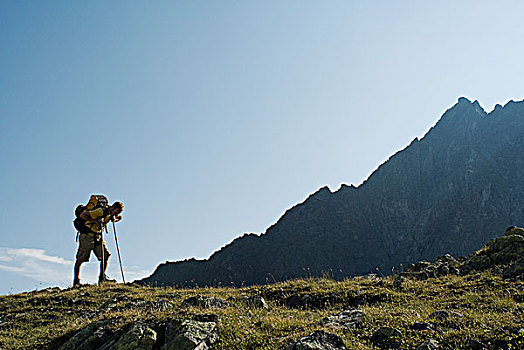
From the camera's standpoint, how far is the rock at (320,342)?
6.42 m

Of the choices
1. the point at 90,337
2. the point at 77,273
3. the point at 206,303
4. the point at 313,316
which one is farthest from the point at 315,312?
the point at 77,273

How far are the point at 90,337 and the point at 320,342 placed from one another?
206 inches

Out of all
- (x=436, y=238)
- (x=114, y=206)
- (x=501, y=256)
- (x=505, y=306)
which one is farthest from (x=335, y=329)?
(x=436, y=238)

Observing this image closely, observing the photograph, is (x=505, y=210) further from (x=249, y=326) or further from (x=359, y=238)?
(x=249, y=326)

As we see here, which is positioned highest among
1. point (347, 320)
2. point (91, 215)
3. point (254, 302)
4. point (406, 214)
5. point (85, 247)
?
point (406, 214)

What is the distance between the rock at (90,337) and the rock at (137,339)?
782 mm

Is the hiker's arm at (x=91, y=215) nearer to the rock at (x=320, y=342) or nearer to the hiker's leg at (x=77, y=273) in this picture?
the hiker's leg at (x=77, y=273)

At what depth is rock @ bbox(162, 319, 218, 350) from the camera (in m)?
7.32

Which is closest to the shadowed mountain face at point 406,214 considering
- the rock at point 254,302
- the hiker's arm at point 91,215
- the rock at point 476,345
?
the hiker's arm at point 91,215

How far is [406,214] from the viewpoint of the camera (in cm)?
8825

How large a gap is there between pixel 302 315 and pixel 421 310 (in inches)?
118

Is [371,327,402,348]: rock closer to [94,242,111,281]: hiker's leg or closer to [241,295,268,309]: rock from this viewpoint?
[241,295,268,309]: rock

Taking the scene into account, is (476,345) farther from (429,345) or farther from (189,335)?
(189,335)

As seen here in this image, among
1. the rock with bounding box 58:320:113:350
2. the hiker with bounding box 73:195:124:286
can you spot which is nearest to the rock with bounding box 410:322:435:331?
the rock with bounding box 58:320:113:350
